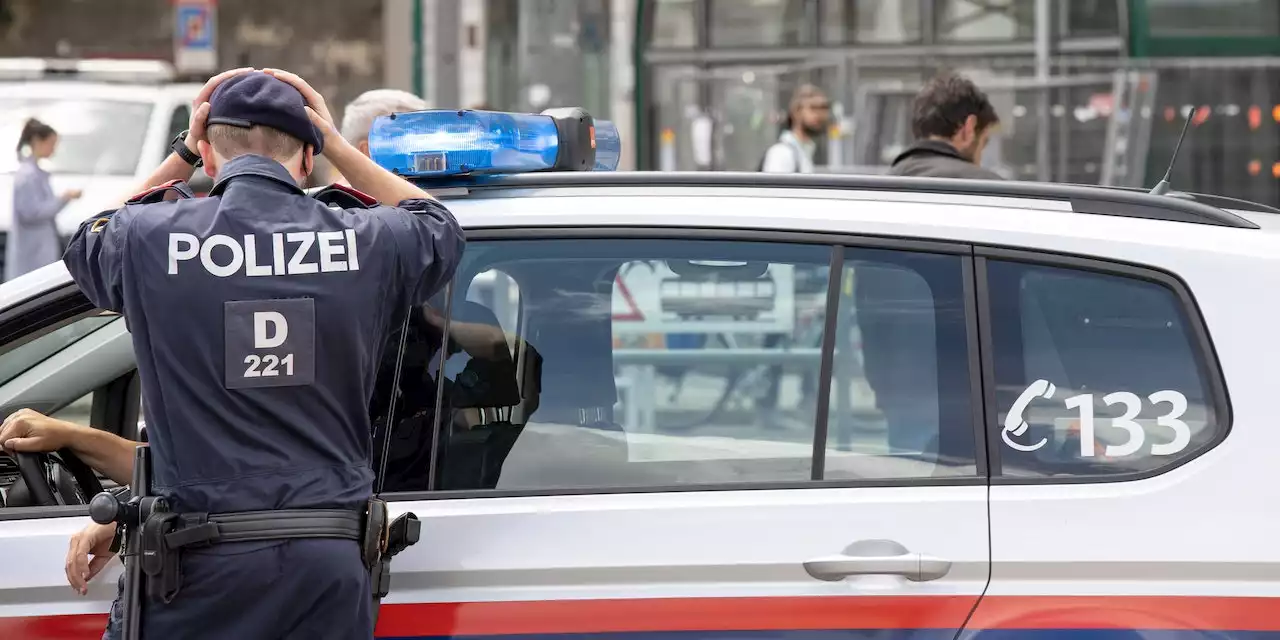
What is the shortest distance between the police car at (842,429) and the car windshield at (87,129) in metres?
7.30

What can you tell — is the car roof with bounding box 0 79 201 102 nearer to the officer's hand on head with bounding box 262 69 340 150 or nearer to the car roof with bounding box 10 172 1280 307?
the car roof with bounding box 10 172 1280 307

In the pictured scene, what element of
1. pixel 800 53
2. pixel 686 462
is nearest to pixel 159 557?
pixel 686 462

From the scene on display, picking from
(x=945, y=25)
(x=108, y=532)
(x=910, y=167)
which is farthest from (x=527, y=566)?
(x=945, y=25)

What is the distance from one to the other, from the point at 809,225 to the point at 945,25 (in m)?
10.2

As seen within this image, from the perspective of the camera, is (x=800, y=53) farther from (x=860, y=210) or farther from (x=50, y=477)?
(x=50, y=477)

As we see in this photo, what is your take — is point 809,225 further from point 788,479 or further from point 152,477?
point 152,477

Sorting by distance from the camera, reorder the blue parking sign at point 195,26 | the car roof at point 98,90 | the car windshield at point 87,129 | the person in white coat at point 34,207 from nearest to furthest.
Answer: the person in white coat at point 34,207 < the car windshield at point 87,129 < the car roof at point 98,90 < the blue parking sign at point 195,26

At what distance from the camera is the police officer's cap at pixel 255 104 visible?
2426 millimetres

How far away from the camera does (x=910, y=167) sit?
5.38m

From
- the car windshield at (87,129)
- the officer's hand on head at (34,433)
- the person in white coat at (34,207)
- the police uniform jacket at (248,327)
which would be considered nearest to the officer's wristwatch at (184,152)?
the police uniform jacket at (248,327)

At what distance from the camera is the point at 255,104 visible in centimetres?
242

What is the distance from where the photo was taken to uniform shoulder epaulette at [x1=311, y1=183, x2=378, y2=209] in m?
2.57

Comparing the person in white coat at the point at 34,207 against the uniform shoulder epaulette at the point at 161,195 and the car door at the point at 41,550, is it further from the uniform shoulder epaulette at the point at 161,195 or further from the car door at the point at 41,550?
the uniform shoulder epaulette at the point at 161,195

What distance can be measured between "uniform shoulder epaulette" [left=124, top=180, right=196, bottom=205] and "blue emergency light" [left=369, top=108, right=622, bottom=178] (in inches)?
18.2
